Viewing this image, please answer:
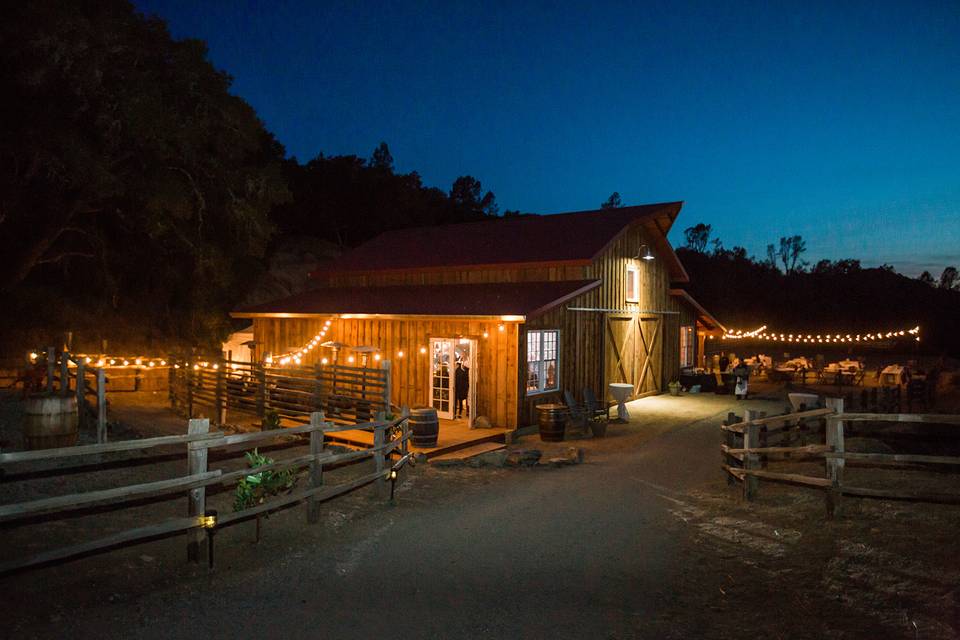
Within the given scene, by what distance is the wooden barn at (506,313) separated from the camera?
15.8 meters

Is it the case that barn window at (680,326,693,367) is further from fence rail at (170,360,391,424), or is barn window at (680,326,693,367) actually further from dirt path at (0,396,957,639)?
dirt path at (0,396,957,639)

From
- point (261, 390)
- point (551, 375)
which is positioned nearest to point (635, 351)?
point (551, 375)

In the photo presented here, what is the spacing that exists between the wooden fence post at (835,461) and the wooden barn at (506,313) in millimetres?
7952

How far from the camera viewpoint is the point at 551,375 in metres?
17.0

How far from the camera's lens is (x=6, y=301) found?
24484mm

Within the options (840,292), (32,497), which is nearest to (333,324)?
(32,497)

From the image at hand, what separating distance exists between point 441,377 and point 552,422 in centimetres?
342

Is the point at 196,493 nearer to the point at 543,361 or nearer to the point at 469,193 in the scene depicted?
the point at 543,361

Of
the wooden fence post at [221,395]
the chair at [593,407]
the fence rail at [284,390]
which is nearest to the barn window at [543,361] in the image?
the chair at [593,407]

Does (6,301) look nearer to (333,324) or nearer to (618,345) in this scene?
(333,324)

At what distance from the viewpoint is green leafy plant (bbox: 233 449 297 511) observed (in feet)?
24.4

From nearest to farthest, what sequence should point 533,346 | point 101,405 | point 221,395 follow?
point 101,405
point 533,346
point 221,395

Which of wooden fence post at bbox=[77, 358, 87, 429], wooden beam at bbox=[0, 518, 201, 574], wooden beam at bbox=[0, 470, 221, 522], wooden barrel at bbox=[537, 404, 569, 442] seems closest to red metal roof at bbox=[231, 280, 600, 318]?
wooden barrel at bbox=[537, 404, 569, 442]

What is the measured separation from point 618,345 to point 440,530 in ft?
43.9
